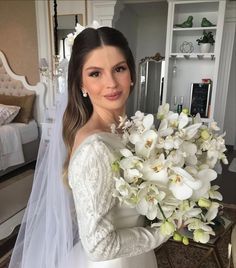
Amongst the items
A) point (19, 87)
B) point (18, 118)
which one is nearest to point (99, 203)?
point (18, 118)

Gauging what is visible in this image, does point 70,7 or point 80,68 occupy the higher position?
point 70,7

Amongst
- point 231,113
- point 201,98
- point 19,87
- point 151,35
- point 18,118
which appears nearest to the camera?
point 201,98

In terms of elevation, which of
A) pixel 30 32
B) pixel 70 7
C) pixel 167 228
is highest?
pixel 70 7

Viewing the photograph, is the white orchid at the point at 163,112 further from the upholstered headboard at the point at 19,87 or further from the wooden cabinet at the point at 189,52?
the upholstered headboard at the point at 19,87

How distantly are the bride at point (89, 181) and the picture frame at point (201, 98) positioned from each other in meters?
2.89

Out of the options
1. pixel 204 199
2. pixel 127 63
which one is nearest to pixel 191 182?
pixel 204 199

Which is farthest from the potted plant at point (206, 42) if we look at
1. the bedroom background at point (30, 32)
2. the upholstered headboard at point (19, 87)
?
the upholstered headboard at point (19, 87)

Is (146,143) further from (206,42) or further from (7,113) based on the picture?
(7,113)

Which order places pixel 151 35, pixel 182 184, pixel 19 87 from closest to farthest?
pixel 182 184 < pixel 19 87 < pixel 151 35

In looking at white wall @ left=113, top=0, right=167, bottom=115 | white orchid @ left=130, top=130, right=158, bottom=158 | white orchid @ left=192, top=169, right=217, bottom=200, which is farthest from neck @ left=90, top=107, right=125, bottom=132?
white wall @ left=113, top=0, right=167, bottom=115

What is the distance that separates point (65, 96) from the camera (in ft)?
3.18

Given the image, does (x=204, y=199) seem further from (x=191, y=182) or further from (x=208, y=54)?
(x=208, y=54)

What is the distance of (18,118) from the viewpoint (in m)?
3.92

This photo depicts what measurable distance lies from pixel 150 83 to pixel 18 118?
242 cm
